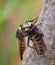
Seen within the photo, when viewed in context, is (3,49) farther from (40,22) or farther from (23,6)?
(40,22)

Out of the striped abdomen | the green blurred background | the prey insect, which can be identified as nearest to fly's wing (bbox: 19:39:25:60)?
the prey insect

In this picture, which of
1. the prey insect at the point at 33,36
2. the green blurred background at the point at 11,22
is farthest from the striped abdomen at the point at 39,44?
the green blurred background at the point at 11,22

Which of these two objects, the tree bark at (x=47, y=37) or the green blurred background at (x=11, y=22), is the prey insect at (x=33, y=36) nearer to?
the tree bark at (x=47, y=37)

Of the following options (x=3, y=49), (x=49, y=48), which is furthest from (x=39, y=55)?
(x=3, y=49)

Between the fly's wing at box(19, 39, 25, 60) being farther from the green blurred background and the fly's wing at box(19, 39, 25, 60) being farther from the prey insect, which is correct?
the green blurred background

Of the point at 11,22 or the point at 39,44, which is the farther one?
the point at 11,22

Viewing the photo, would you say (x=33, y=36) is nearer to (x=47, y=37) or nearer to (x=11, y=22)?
(x=47, y=37)

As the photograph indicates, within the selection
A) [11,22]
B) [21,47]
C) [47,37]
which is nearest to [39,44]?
[47,37]
